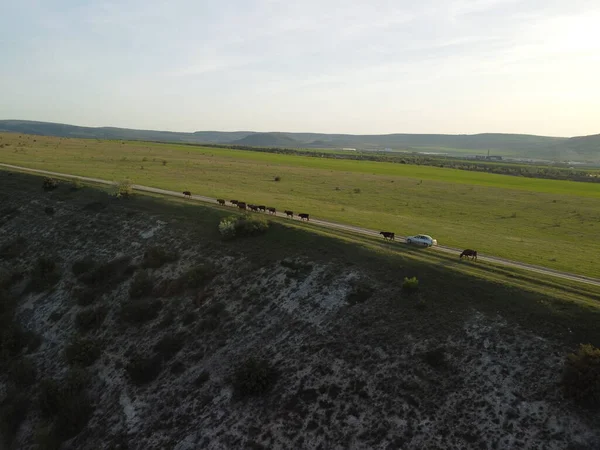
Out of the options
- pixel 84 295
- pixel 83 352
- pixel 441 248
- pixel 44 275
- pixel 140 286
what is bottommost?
pixel 83 352

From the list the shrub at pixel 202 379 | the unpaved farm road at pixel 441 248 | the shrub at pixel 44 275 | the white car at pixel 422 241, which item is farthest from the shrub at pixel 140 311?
the white car at pixel 422 241

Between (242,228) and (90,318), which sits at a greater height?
(242,228)

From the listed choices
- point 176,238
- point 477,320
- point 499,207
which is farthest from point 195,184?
point 477,320

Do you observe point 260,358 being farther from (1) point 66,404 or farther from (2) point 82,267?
(2) point 82,267

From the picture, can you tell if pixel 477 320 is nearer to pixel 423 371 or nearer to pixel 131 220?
pixel 423 371

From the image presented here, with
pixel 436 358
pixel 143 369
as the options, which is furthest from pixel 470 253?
pixel 143 369

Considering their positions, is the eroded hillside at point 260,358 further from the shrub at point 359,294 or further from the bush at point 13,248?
the bush at point 13,248

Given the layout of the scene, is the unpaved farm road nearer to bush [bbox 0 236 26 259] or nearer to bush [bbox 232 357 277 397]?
bush [bbox 0 236 26 259]
